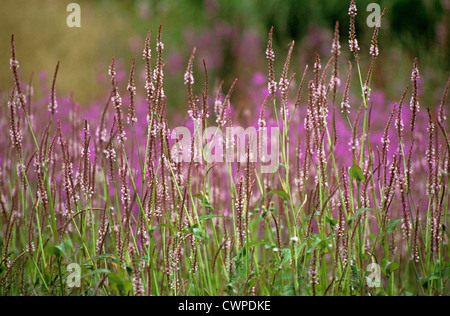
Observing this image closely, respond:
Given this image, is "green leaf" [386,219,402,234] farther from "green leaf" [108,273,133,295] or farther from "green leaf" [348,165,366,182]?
"green leaf" [108,273,133,295]

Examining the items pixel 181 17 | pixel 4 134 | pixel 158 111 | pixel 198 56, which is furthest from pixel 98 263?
pixel 181 17

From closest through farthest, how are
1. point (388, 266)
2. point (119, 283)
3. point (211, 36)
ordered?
point (119, 283) < point (388, 266) < point (211, 36)

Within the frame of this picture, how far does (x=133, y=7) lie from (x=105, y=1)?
388 mm

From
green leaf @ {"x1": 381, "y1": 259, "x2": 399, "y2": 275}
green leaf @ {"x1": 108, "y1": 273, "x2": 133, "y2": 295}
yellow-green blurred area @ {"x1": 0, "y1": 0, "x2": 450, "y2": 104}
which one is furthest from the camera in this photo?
yellow-green blurred area @ {"x1": 0, "y1": 0, "x2": 450, "y2": 104}

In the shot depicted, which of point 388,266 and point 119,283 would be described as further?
point 388,266

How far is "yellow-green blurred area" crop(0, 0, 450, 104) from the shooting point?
14.1 feet

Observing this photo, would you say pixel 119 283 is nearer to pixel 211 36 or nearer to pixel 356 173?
pixel 356 173

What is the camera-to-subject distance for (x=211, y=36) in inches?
230

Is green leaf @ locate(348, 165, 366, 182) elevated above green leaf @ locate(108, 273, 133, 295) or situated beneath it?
elevated above

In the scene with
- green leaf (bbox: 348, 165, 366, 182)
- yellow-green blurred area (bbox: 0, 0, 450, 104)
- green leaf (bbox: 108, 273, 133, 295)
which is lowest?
green leaf (bbox: 108, 273, 133, 295)

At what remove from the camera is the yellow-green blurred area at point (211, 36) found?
429cm

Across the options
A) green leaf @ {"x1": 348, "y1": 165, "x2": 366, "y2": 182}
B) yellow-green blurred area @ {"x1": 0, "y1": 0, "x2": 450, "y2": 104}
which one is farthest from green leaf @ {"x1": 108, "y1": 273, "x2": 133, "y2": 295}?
yellow-green blurred area @ {"x1": 0, "y1": 0, "x2": 450, "y2": 104}

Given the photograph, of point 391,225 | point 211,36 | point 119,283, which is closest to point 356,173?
point 391,225

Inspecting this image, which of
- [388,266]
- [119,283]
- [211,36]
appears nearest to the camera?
[119,283]
